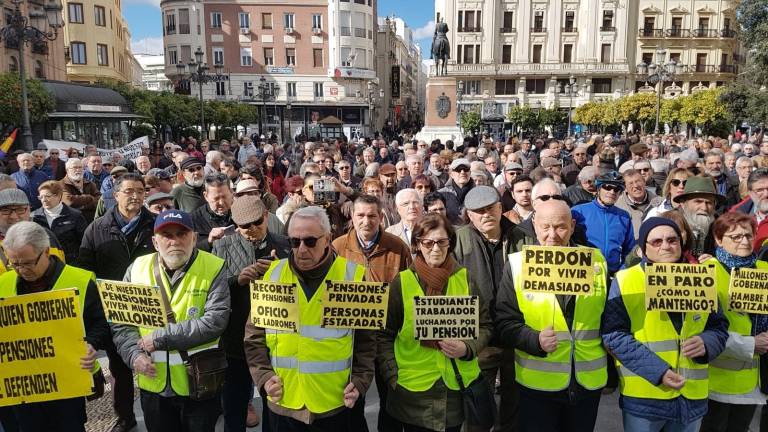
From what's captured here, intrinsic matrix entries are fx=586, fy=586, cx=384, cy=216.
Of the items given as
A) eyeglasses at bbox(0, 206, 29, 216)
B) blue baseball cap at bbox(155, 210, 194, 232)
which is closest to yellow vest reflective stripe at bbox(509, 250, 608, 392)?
blue baseball cap at bbox(155, 210, 194, 232)

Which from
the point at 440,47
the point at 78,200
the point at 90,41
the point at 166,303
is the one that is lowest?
the point at 166,303

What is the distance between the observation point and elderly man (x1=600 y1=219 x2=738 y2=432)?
125 inches

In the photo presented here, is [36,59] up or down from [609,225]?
up

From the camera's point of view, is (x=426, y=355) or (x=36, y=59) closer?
(x=426, y=355)

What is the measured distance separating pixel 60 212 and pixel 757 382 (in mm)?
5953

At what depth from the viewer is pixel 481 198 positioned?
4.25m

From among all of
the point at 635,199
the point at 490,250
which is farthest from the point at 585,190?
the point at 490,250

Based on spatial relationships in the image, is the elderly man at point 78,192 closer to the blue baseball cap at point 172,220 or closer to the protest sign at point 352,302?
the blue baseball cap at point 172,220

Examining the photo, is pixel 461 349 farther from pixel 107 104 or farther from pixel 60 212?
pixel 107 104

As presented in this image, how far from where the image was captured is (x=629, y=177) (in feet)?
19.7

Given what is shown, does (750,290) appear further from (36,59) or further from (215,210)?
(36,59)

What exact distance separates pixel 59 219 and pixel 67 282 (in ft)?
8.53

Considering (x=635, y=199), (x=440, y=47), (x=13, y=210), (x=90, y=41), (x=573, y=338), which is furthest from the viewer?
(x=90, y=41)

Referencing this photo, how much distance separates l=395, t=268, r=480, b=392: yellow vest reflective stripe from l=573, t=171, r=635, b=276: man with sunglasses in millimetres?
2205
